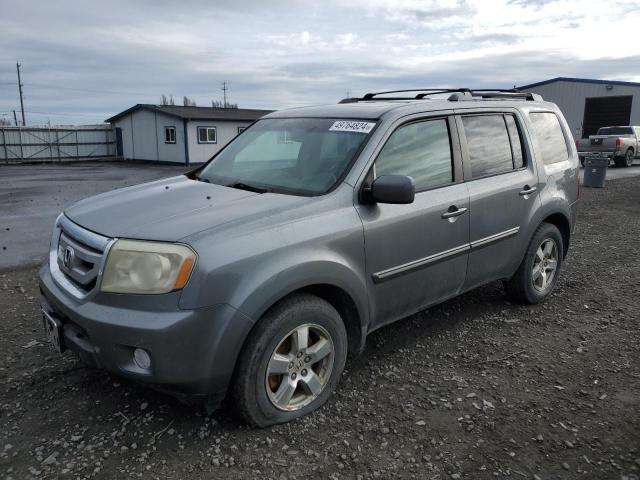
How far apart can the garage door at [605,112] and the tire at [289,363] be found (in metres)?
37.9

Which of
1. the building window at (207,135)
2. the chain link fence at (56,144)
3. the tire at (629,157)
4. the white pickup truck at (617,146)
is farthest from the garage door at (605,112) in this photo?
the chain link fence at (56,144)

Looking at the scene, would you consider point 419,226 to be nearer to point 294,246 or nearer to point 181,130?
point 294,246

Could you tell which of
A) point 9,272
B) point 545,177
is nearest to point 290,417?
point 545,177

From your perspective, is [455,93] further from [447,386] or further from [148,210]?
[148,210]

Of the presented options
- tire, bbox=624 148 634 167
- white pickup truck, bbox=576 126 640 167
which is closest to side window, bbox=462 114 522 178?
white pickup truck, bbox=576 126 640 167

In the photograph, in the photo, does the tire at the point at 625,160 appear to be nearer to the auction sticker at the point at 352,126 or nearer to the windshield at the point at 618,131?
the windshield at the point at 618,131

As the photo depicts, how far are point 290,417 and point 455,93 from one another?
2.85m

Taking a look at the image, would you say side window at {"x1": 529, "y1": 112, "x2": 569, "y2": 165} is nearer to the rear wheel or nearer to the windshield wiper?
the windshield wiper

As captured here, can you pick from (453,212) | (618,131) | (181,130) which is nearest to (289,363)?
(453,212)

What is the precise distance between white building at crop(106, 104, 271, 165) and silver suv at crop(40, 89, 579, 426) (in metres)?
26.3

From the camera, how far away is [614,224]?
9.40m

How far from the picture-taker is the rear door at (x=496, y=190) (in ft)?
13.3

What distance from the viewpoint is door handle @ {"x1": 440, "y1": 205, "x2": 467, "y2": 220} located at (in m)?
3.73

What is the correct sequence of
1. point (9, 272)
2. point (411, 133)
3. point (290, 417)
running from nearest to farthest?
point (290, 417)
point (411, 133)
point (9, 272)
